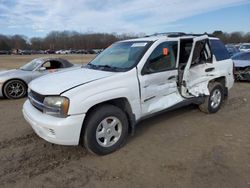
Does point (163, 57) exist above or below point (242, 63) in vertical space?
above

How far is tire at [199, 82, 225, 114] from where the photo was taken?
18.8 ft

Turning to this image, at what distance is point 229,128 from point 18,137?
13.8ft

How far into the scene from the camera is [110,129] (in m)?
3.84

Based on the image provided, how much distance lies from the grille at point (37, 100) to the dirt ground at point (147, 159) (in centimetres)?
79

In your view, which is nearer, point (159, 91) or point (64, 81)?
point (64, 81)

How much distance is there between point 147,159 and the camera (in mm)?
3719

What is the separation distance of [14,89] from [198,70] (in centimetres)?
593

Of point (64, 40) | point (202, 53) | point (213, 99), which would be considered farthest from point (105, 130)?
point (64, 40)

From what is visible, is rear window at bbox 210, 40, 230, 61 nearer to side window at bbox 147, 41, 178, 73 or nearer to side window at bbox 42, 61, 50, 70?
side window at bbox 147, 41, 178, 73

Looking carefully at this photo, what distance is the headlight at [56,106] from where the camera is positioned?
3.34m

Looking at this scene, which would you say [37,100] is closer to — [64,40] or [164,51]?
[164,51]

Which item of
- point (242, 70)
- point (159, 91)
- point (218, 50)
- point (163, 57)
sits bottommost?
point (242, 70)

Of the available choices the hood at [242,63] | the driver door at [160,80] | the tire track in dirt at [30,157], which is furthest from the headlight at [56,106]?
the hood at [242,63]

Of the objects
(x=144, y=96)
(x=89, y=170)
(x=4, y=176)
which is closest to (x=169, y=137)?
(x=144, y=96)
